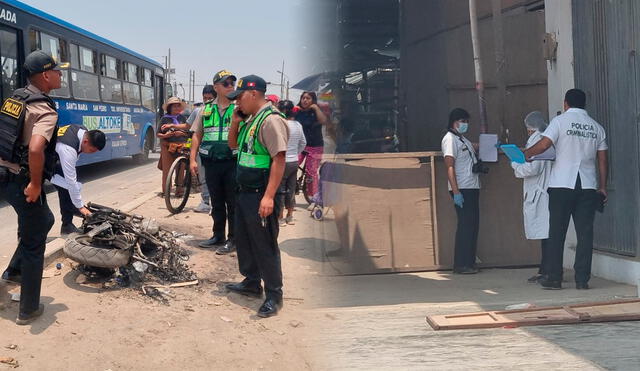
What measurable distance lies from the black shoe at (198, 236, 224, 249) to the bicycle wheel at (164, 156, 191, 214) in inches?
65.1

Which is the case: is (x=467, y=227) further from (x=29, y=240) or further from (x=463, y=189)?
(x=29, y=240)

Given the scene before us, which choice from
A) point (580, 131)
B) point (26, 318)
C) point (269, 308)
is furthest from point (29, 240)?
point (580, 131)

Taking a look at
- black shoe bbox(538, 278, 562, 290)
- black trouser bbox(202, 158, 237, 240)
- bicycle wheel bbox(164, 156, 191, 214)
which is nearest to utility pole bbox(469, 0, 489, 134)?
black shoe bbox(538, 278, 562, 290)

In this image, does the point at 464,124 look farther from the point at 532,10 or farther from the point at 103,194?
the point at 103,194

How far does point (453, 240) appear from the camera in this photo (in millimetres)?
6367

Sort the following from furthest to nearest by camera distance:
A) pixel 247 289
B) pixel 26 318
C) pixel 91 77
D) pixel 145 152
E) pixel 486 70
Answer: pixel 145 152
pixel 91 77
pixel 486 70
pixel 247 289
pixel 26 318

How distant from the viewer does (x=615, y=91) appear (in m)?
5.57

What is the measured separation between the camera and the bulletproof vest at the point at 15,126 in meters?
3.92

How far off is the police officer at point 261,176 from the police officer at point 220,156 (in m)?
1.18

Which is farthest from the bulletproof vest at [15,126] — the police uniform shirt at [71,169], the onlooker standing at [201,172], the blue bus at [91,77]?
the blue bus at [91,77]

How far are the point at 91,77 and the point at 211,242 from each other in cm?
758

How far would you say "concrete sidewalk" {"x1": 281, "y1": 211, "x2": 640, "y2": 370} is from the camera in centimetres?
373

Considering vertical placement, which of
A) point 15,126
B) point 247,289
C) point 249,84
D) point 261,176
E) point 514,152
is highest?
point 249,84

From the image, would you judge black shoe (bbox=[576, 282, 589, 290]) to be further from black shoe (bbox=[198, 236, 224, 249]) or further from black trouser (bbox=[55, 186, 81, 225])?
black trouser (bbox=[55, 186, 81, 225])
